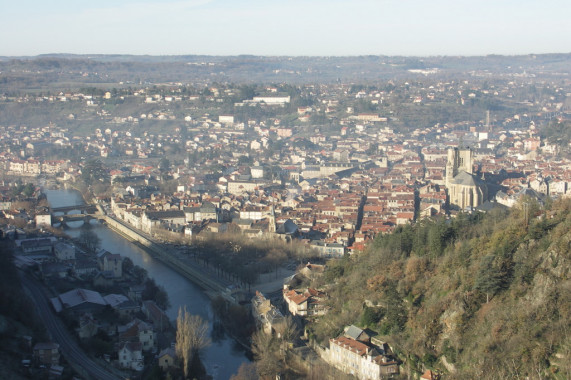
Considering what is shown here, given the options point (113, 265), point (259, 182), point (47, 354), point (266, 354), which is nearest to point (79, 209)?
point (259, 182)

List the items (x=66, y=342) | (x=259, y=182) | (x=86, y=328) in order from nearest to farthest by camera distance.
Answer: (x=66, y=342)
(x=86, y=328)
(x=259, y=182)

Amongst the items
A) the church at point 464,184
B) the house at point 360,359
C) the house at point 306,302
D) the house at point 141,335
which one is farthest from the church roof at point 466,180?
the house at point 141,335

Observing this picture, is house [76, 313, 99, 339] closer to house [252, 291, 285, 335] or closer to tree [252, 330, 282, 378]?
tree [252, 330, 282, 378]

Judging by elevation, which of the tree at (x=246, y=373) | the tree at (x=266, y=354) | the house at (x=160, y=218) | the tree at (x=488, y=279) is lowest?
the house at (x=160, y=218)

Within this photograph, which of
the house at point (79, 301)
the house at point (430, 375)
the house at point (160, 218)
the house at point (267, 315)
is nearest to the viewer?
the house at point (430, 375)

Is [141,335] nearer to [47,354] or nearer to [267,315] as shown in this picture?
[47,354]

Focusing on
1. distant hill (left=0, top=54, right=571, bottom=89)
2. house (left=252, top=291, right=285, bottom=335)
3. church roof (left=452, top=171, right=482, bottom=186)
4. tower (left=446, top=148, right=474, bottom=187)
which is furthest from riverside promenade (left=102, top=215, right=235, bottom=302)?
distant hill (left=0, top=54, right=571, bottom=89)

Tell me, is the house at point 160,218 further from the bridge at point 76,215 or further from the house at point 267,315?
the house at point 267,315
